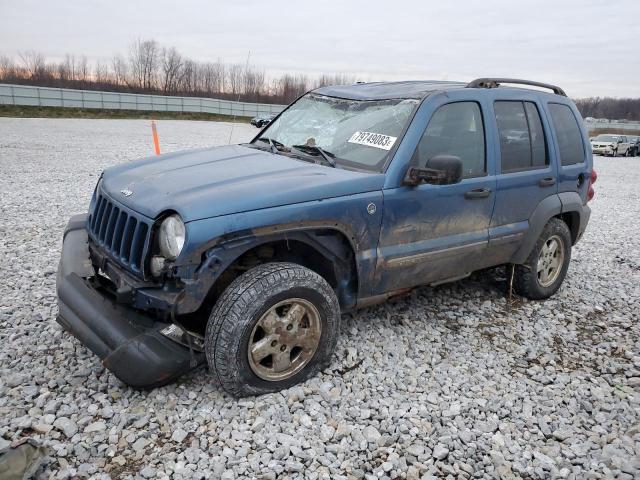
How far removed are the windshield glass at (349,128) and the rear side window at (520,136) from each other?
3.19 ft

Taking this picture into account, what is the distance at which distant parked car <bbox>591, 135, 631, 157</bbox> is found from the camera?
93.2ft

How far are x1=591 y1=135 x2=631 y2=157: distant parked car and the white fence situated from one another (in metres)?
21.1

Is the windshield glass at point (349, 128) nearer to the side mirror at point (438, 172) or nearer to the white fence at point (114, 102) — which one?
the side mirror at point (438, 172)

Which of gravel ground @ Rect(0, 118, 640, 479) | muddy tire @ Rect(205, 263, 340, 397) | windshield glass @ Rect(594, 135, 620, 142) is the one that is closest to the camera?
gravel ground @ Rect(0, 118, 640, 479)

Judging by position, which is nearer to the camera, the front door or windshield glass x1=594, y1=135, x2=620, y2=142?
the front door


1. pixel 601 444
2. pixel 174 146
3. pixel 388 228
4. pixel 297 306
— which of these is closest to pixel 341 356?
pixel 297 306

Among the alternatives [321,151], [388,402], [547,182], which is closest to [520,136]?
[547,182]

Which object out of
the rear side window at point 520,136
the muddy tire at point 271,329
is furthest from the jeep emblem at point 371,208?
the rear side window at point 520,136

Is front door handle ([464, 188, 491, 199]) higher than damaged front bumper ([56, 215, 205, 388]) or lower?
higher

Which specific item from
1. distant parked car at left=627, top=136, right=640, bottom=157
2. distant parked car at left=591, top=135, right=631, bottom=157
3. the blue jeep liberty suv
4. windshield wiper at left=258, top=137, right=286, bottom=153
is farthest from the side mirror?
distant parked car at left=627, top=136, right=640, bottom=157

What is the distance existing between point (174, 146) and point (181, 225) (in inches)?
638

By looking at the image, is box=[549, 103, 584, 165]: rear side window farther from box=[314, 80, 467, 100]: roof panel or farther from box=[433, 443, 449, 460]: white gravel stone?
box=[433, 443, 449, 460]: white gravel stone

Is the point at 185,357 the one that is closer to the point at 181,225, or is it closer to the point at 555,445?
the point at 181,225

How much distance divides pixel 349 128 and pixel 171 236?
1.71 meters
